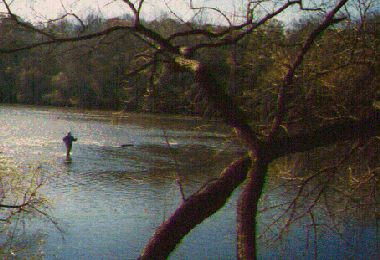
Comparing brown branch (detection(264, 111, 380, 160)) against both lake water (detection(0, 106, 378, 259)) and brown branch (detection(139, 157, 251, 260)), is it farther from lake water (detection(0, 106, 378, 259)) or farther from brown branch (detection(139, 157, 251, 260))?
lake water (detection(0, 106, 378, 259))

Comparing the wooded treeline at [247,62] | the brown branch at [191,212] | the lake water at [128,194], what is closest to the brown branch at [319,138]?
the brown branch at [191,212]

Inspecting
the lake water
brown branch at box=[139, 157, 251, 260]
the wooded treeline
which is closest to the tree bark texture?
brown branch at box=[139, 157, 251, 260]

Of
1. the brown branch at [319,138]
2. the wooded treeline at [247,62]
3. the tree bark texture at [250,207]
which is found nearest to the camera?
the tree bark texture at [250,207]

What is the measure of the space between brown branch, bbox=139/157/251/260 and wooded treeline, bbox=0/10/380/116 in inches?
27.1

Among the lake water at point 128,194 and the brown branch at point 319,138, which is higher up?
the brown branch at point 319,138

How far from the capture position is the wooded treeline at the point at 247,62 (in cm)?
475

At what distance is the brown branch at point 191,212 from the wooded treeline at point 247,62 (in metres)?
0.69

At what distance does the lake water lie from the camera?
1497 centimetres

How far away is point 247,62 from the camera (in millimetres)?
6035

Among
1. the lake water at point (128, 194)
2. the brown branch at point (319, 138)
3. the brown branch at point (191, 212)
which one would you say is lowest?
the lake water at point (128, 194)

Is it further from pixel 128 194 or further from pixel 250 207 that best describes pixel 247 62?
pixel 128 194

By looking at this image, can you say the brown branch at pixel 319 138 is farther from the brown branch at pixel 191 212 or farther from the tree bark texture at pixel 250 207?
the brown branch at pixel 191 212

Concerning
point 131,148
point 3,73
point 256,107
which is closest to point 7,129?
point 131,148

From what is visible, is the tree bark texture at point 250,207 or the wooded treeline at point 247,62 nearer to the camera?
the tree bark texture at point 250,207
